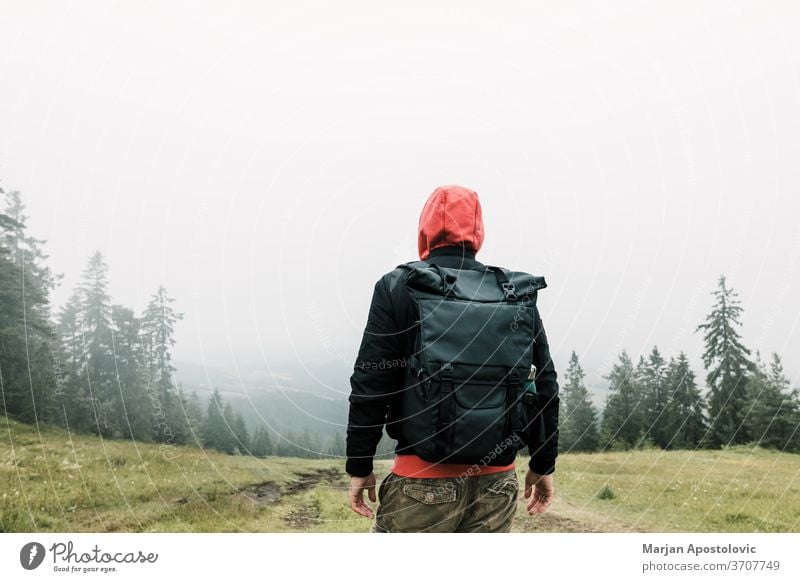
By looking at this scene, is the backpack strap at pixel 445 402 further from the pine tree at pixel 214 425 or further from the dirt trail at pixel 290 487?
the pine tree at pixel 214 425

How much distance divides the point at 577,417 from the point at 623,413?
30.8 inches

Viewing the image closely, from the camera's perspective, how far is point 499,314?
3613 millimetres

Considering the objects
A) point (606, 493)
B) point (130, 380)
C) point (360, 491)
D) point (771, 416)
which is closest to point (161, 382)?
point (130, 380)

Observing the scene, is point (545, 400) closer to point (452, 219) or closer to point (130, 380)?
point (452, 219)

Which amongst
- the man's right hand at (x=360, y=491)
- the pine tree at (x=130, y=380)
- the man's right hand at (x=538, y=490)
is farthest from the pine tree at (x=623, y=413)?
the pine tree at (x=130, y=380)

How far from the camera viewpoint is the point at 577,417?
24.7ft

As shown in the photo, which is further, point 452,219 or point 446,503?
point 452,219

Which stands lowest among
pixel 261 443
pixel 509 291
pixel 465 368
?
pixel 261 443

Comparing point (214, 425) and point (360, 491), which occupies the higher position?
point (360, 491)
